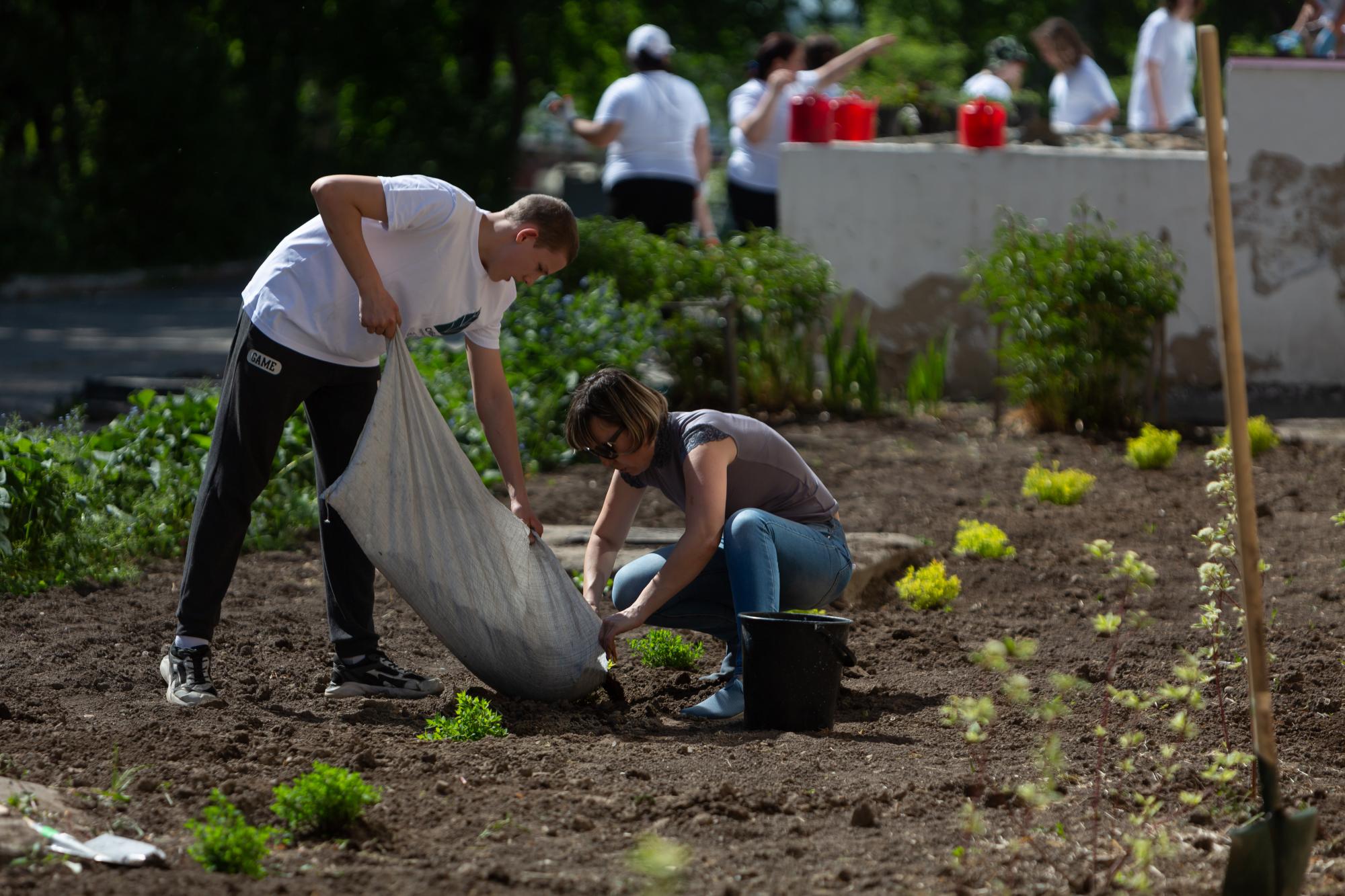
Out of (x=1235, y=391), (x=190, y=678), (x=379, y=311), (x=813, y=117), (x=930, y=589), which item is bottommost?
(x=930, y=589)

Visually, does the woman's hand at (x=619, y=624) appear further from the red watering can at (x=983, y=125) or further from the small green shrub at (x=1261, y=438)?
the red watering can at (x=983, y=125)

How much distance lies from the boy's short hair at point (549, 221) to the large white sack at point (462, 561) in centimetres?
40

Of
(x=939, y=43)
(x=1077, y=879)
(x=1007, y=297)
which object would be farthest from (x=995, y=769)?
(x=939, y=43)

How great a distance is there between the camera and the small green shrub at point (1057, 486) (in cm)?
596

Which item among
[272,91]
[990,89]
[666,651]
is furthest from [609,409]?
[272,91]

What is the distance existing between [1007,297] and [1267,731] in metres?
5.02

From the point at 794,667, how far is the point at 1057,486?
289cm

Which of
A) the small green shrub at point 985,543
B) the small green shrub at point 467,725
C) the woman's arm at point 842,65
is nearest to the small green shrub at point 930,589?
the small green shrub at point 985,543

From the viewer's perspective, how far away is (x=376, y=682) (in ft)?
12.3

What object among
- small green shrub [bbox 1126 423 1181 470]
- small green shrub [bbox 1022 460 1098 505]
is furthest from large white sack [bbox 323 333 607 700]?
small green shrub [bbox 1126 423 1181 470]

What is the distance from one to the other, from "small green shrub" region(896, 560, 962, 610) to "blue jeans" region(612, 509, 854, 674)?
2.61 feet

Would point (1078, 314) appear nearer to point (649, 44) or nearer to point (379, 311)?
point (649, 44)

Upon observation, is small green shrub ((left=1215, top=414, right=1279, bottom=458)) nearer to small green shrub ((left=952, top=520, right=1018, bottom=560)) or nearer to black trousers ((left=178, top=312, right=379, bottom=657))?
small green shrub ((left=952, top=520, right=1018, bottom=560))

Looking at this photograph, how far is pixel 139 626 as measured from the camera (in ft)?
14.4
